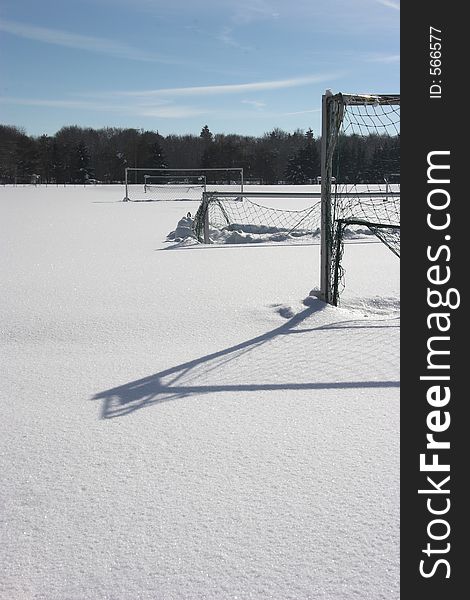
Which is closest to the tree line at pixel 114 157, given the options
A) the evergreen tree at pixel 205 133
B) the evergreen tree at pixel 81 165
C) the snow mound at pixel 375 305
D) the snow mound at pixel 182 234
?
Answer: the evergreen tree at pixel 81 165

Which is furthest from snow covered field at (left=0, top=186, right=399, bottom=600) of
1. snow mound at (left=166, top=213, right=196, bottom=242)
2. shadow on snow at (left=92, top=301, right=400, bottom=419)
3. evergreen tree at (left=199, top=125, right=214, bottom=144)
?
evergreen tree at (left=199, top=125, right=214, bottom=144)

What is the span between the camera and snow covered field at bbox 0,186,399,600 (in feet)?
7.55

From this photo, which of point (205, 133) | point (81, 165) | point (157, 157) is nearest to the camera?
point (157, 157)

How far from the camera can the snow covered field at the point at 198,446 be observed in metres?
2.30

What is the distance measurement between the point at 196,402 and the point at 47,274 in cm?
557

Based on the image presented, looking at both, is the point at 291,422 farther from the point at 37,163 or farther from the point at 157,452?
the point at 37,163

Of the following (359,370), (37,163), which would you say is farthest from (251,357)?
(37,163)

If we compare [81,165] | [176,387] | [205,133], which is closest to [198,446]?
[176,387]

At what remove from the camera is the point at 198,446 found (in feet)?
11.0

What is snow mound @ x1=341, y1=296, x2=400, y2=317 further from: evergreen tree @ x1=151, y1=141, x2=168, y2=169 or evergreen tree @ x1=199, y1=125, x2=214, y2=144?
evergreen tree @ x1=199, y1=125, x2=214, y2=144

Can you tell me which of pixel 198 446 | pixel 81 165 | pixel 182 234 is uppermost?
pixel 81 165

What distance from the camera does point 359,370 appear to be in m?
4.62

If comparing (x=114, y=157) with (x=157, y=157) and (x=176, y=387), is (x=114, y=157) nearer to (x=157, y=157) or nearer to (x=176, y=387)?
(x=157, y=157)

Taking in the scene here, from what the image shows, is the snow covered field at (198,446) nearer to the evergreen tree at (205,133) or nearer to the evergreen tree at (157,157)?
the evergreen tree at (157,157)
